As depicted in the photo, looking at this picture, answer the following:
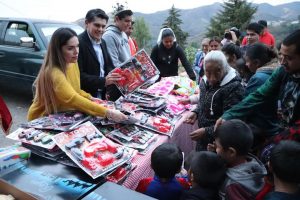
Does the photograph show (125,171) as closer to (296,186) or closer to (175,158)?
(175,158)

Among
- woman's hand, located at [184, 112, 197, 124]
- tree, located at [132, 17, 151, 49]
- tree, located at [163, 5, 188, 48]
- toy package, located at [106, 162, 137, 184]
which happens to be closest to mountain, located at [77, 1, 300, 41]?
tree, located at [132, 17, 151, 49]

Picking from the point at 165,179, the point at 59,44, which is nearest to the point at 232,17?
the point at 59,44

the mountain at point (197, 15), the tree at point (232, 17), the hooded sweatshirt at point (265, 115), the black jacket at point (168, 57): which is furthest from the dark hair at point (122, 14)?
the mountain at point (197, 15)

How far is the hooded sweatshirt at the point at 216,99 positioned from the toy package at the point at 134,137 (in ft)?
1.47

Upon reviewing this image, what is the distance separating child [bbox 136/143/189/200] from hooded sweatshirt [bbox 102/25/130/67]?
1.63m

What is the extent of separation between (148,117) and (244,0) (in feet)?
95.4

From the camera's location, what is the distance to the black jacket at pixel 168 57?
4.15 meters

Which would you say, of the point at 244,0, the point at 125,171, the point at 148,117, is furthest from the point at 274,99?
the point at 244,0

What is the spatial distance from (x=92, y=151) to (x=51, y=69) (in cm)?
81

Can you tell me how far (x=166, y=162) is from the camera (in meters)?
1.52

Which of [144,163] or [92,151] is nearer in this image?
[92,151]

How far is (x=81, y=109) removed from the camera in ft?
6.57

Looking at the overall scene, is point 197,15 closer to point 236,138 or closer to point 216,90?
point 216,90

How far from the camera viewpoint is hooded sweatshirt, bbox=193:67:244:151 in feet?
6.41
